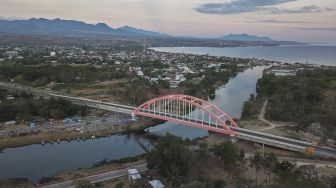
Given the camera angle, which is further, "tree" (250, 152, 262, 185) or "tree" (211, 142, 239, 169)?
"tree" (211, 142, 239, 169)

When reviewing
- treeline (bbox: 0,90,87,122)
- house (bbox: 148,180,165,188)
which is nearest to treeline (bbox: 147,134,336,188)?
house (bbox: 148,180,165,188)

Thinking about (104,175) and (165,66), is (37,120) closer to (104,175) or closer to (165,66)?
(104,175)

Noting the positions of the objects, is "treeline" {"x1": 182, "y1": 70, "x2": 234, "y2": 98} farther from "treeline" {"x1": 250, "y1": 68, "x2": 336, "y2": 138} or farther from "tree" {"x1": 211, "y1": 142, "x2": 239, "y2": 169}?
"tree" {"x1": 211, "y1": 142, "x2": 239, "y2": 169}

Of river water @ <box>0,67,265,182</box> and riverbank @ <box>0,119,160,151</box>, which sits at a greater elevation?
riverbank @ <box>0,119,160,151</box>

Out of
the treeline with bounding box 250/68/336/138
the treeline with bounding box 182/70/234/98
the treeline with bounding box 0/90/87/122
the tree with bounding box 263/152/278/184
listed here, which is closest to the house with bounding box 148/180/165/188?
the tree with bounding box 263/152/278/184

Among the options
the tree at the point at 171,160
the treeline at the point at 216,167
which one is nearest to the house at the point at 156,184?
the treeline at the point at 216,167

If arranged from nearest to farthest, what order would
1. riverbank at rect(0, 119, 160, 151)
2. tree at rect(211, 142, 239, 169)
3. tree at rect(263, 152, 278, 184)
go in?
tree at rect(211, 142, 239, 169)
tree at rect(263, 152, 278, 184)
riverbank at rect(0, 119, 160, 151)

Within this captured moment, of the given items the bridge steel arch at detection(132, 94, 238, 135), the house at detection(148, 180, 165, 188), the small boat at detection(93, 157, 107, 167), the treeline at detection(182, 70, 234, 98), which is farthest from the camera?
the treeline at detection(182, 70, 234, 98)

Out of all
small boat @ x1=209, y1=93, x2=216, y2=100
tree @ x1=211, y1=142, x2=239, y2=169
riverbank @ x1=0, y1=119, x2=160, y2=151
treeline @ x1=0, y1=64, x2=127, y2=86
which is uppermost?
treeline @ x1=0, y1=64, x2=127, y2=86
